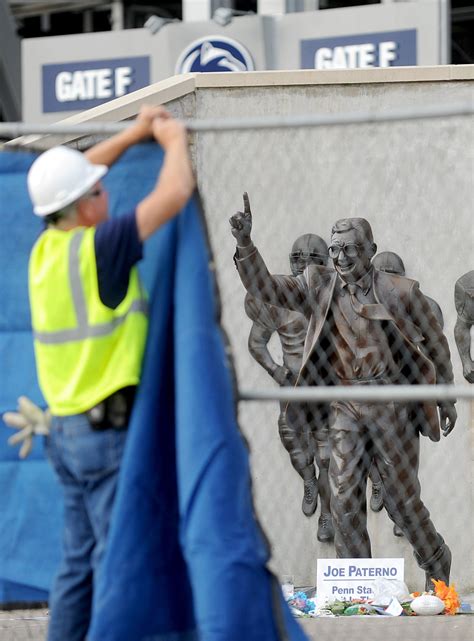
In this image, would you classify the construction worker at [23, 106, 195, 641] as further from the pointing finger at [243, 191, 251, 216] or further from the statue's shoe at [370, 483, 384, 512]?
the statue's shoe at [370, 483, 384, 512]

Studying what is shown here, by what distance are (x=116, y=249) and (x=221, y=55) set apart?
45.3 feet

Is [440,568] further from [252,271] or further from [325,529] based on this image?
[252,271]

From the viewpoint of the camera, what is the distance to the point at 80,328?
182 inches

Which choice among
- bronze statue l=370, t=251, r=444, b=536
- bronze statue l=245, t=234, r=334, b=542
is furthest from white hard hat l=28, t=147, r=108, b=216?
bronze statue l=370, t=251, r=444, b=536

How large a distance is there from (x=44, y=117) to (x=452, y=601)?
12885 mm

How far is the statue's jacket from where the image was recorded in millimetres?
7879

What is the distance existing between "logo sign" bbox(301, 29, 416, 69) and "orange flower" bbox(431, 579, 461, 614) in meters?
9.82

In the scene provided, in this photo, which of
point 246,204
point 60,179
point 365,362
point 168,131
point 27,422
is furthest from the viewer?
point 365,362

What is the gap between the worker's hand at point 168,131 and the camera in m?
4.69

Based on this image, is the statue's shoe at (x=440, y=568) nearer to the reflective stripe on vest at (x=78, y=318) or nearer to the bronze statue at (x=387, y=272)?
the bronze statue at (x=387, y=272)

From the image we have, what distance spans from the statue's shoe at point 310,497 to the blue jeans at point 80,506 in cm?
468

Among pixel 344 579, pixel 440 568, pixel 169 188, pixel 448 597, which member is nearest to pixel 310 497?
pixel 440 568

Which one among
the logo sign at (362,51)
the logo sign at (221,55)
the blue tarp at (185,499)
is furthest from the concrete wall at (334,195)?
the logo sign at (221,55)

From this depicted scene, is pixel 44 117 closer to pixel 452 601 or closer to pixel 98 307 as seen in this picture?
pixel 452 601
